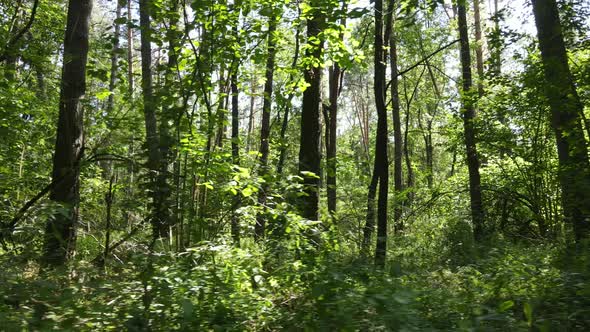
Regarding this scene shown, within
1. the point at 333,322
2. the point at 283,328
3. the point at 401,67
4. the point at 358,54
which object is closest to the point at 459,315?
the point at 333,322

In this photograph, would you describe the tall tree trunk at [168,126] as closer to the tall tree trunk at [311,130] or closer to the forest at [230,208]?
the forest at [230,208]

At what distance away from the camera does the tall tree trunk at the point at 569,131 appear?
6.28 metres

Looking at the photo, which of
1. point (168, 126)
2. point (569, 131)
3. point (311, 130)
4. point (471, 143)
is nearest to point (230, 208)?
point (168, 126)

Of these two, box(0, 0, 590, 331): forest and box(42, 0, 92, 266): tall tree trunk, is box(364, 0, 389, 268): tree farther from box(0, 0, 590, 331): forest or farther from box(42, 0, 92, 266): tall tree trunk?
box(42, 0, 92, 266): tall tree trunk

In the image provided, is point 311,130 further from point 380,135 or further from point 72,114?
point 72,114

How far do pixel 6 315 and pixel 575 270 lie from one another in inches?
201

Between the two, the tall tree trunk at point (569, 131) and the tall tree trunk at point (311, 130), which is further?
the tall tree trunk at point (311, 130)

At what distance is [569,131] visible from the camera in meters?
7.05

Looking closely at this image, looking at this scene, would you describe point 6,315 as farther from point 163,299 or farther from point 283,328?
point 283,328

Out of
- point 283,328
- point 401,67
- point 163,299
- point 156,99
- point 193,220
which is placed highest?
point 401,67

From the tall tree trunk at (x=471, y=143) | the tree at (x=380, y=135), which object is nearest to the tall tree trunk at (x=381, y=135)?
the tree at (x=380, y=135)

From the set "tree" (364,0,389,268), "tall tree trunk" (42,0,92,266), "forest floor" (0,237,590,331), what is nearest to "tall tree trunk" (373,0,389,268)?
"tree" (364,0,389,268)

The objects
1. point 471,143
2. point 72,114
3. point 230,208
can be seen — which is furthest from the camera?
point 471,143

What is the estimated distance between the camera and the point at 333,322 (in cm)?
357
